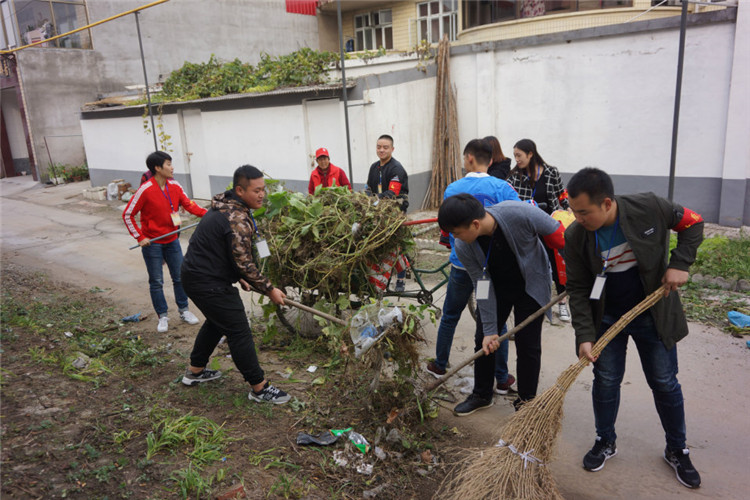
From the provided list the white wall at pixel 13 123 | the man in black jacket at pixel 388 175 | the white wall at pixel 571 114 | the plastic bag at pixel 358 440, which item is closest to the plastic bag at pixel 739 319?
the man in black jacket at pixel 388 175

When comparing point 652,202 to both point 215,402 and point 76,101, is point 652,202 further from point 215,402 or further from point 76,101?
point 76,101

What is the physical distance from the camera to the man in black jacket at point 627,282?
9.24 ft

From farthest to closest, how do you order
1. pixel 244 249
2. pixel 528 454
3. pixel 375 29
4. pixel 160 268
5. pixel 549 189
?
pixel 375 29 → pixel 160 268 → pixel 549 189 → pixel 244 249 → pixel 528 454

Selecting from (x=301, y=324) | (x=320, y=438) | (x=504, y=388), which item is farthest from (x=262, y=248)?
(x=504, y=388)

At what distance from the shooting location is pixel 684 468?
10.1ft

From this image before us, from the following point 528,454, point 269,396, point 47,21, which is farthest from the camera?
point 47,21

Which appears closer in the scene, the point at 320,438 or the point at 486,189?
the point at 320,438

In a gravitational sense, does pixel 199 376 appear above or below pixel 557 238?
below

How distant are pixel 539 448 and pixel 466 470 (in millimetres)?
424

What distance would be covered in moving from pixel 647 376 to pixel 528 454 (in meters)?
0.90

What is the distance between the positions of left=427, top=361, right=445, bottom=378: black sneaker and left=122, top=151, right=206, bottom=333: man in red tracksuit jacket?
270 cm

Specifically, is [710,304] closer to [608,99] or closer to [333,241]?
[333,241]

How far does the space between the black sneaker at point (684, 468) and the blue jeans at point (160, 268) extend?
468 cm

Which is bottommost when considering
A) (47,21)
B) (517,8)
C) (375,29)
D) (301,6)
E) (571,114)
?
(571,114)
